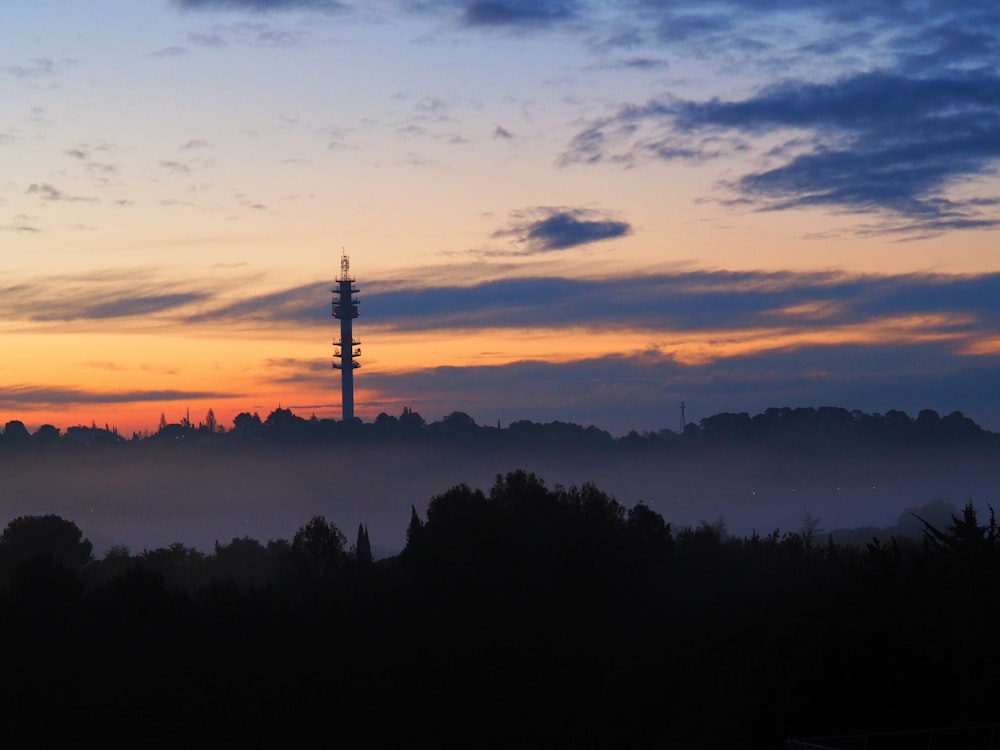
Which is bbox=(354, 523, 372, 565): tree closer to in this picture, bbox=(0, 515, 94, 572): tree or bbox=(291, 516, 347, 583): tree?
bbox=(291, 516, 347, 583): tree

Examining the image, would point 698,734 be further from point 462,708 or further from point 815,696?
point 462,708

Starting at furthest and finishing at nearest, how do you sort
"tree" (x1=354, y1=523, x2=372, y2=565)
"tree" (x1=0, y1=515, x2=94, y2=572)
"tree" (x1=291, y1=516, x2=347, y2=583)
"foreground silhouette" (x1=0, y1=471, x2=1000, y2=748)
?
"tree" (x1=0, y1=515, x2=94, y2=572), "tree" (x1=291, y1=516, x2=347, y2=583), "tree" (x1=354, y1=523, x2=372, y2=565), "foreground silhouette" (x1=0, y1=471, x2=1000, y2=748)

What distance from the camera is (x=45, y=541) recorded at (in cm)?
16338

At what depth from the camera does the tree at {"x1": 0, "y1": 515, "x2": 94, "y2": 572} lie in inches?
6353

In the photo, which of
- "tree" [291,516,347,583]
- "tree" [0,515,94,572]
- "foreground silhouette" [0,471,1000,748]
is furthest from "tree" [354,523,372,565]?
"tree" [0,515,94,572]

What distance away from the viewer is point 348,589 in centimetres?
10631

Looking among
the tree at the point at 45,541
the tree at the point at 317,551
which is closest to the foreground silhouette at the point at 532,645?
the tree at the point at 317,551

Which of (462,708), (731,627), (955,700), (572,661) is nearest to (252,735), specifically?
(462,708)

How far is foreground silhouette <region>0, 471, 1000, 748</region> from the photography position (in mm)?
52469

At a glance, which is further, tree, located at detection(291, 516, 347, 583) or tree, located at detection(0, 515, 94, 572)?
tree, located at detection(0, 515, 94, 572)

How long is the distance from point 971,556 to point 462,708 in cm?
3393

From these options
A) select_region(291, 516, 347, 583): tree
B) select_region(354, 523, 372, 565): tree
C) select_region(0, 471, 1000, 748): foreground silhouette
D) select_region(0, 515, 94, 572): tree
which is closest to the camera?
select_region(0, 471, 1000, 748): foreground silhouette

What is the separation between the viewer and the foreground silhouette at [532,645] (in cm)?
5247

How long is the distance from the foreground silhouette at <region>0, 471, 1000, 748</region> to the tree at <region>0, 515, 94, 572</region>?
52176mm
